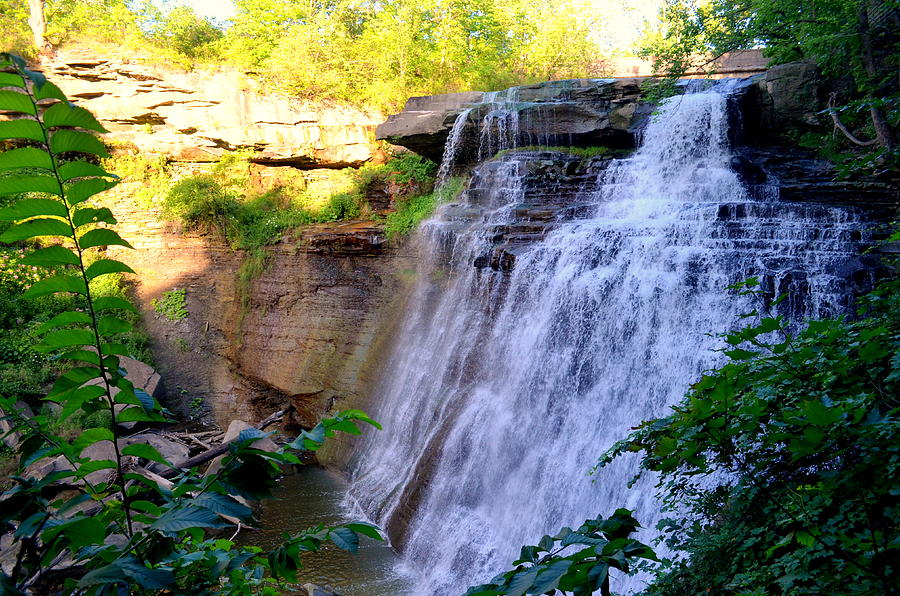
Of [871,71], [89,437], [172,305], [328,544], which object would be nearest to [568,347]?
[328,544]

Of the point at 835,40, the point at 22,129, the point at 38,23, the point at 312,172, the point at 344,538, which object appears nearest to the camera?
the point at 22,129

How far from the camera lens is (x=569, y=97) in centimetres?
1352

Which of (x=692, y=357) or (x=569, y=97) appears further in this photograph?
(x=569, y=97)

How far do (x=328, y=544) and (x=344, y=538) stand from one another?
7.52 meters

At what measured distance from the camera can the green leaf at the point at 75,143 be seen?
4.12 feet

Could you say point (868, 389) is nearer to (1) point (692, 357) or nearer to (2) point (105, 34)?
(1) point (692, 357)

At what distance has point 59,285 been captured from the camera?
1.38 metres

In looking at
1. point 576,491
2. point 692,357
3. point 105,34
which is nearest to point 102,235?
point 576,491

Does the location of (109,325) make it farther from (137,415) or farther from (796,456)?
(796,456)

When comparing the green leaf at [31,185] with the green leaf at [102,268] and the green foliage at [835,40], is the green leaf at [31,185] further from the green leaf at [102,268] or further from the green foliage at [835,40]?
the green foliage at [835,40]

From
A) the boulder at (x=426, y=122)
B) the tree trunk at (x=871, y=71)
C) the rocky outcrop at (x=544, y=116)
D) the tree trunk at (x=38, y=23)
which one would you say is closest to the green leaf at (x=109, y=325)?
the tree trunk at (x=871, y=71)

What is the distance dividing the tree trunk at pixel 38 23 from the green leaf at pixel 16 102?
2068cm

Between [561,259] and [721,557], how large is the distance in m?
5.98

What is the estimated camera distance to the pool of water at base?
709 centimetres
